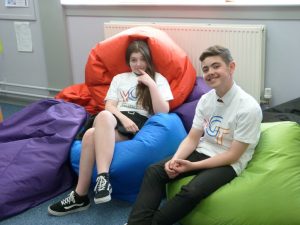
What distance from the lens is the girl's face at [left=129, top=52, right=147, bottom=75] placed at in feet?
8.11

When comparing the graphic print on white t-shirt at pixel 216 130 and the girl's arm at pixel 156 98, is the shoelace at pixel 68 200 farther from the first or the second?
the graphic print on white t-shirt at pixel 216 130

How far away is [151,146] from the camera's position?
7.11ft

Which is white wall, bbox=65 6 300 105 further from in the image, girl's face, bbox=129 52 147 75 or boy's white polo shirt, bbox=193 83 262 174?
boy's white polo shirt, bbox=193 83 262 174

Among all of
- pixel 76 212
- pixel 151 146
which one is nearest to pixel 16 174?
pixel 76 212

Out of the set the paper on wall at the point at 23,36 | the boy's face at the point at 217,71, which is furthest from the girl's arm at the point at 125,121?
the paper on wall at the point at 23,36

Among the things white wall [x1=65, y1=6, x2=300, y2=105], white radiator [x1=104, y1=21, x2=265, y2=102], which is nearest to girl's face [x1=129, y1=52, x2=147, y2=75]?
white radiator [x1=104, y1=21, x2=265, y2=102]

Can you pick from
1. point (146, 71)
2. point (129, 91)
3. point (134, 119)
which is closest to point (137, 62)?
point (146, 71)

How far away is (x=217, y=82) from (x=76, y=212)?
1.03 metres

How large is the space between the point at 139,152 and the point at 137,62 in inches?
24.2

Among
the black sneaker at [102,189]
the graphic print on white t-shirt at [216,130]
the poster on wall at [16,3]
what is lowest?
the black sneaker at [102,189]

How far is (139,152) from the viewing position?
2139 mm

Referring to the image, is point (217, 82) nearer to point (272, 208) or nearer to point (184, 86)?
point (272, 208)

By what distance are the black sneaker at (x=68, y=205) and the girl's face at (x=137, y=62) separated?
820 mm

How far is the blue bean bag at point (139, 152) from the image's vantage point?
213 centimetres
